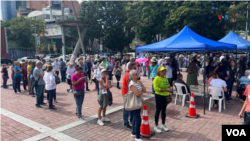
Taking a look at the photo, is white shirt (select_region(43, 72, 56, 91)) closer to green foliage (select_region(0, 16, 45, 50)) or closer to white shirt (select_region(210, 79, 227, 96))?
white shirt (select_region(210, 79, 227, 96))

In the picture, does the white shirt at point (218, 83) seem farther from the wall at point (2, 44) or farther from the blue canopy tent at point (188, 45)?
A: the wall at point (2, 44)

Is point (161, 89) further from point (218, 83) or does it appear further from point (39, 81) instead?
point (39, 81)

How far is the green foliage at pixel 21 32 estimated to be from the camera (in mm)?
42156

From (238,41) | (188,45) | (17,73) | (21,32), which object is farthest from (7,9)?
(188,45)

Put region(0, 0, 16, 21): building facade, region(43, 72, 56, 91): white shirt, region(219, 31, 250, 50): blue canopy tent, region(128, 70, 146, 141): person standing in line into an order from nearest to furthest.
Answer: region(128, 70, 146, 141): person standing in line < region(43, 72, 56, 91): white shirt < region(219, 31, 250, 50): blue canopy tent < region(0, 0, 16, 21): building facade

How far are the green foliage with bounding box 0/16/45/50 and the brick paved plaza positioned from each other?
3875 cm

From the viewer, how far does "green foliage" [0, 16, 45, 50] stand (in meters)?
42.2

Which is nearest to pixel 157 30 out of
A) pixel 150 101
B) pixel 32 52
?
pixel 150 101

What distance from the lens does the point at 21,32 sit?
140 feet

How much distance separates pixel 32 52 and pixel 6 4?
62282 millimetres

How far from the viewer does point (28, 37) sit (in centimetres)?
4353

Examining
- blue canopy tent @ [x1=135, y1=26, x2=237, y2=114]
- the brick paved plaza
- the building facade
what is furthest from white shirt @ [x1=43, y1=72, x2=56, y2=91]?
the building facade

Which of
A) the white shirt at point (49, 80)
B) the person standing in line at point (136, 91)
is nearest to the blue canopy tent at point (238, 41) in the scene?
the person standing in line at point (136, 91)

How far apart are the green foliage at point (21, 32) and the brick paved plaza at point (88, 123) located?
1526 inches
